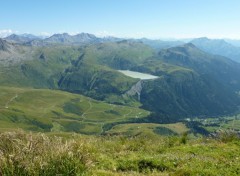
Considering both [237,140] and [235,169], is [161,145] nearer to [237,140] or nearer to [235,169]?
[237,140]

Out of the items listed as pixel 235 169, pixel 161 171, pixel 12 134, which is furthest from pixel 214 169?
pixel 12 134

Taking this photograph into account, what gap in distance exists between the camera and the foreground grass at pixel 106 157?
10.2 m

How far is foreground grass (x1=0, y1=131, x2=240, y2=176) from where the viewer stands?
1016cm

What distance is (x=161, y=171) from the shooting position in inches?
587

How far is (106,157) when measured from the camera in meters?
17.1

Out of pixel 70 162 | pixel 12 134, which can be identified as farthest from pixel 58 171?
pixel 12 134

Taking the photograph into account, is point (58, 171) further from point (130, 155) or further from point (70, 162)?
point (130, 155)

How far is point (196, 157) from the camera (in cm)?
1683

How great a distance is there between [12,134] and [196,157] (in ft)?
29.7

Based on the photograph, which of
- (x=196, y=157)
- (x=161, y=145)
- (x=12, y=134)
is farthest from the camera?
(x=161, y=145)

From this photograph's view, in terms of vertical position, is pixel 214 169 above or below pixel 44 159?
below

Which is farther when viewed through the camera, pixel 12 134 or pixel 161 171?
pixel 161 171

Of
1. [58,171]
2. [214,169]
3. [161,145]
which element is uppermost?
[58,171]

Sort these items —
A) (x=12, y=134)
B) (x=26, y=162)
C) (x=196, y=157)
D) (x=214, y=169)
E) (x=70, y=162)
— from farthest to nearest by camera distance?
(x=196, y=157)
(x=214, y=169)
(x=12, y=134)
(x=70, y=162)
(x=26, y=162)
